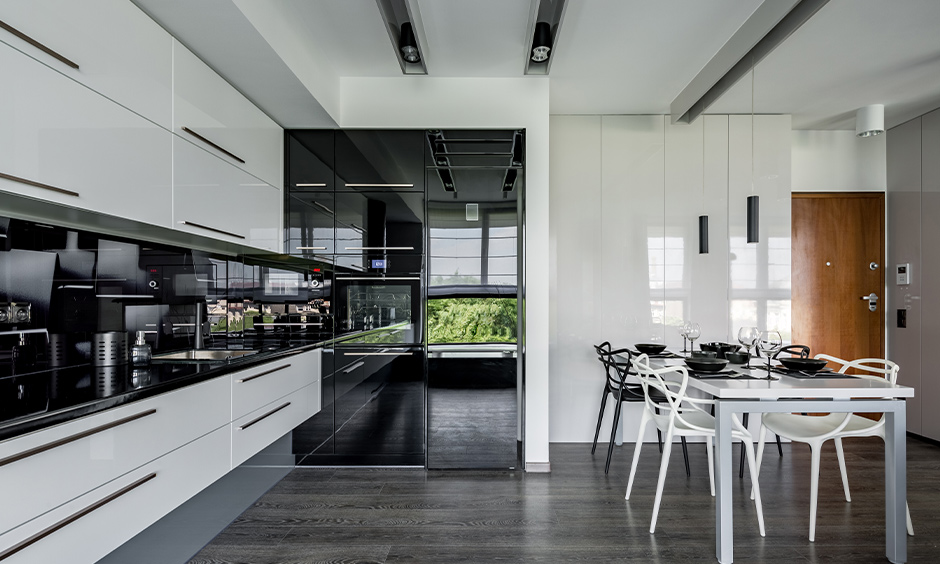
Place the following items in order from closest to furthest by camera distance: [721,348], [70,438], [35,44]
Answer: [70,438] < [35,44] < [721,348]

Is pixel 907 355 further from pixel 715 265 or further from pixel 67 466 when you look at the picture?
pixel 67 466

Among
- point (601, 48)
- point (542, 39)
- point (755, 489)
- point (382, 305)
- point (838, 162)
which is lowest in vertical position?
point (755, 489)

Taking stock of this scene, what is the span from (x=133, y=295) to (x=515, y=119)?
2.57 meters

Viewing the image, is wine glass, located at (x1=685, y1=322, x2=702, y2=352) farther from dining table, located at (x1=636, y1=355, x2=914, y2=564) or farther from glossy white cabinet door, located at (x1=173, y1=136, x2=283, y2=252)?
glossy white cabinet door, located at (x1=173, y1=136, x2=283, y2=252)

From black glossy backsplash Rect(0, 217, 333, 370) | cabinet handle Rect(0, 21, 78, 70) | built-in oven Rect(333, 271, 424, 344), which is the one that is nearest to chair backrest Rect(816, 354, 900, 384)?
built-in oven Rect(333, 271, 424, 344)

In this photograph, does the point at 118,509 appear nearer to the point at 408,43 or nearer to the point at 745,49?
the point at 408,43

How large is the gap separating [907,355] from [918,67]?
245 centimetres

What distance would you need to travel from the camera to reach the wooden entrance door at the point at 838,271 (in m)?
4.61

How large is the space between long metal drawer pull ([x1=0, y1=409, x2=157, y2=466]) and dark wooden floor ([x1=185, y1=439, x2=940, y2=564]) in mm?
1074

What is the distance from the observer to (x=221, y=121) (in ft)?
8.57

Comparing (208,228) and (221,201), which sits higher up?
(221,201)

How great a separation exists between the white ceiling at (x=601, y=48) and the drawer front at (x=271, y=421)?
69.4 inches

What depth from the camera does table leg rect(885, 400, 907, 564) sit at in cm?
222

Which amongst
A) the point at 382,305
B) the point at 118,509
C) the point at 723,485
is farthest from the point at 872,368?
the point at 118,509
